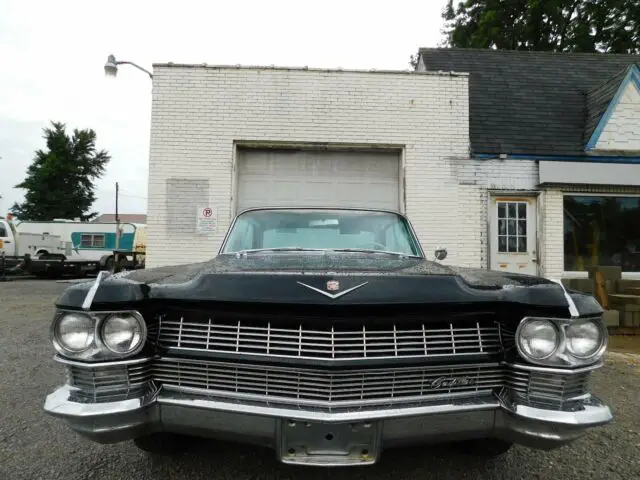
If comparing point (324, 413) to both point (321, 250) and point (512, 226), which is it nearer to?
point (321, 250)

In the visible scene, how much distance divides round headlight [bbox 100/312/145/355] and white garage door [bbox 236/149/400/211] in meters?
5.71

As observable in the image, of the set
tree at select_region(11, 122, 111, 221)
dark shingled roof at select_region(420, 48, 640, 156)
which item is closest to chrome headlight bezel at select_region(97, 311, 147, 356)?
dark shingled roof at select_region(420, 48, 640, 156)

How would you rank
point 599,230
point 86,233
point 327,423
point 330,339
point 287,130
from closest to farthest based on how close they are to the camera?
point 327,423
point 330,339
point 287,130
point 599,230
point 86,233

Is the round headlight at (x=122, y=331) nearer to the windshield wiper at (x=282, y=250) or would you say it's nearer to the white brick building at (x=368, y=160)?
the windshield wiper at (x=282, y=250)

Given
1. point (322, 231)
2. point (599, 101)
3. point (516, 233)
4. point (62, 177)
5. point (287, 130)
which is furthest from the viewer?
point (62, 177)

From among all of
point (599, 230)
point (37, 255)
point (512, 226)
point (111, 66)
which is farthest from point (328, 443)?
point (37, 255)

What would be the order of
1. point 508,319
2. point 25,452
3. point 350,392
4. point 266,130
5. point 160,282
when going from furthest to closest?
point 266,130 < point 25,452 < point 160,282 < point 508,319 < point 350,392

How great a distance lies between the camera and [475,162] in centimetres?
738

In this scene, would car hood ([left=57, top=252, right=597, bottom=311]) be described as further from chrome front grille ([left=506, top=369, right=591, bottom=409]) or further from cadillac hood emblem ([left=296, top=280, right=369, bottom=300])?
chrome front grille ([left=506, top=369, right=591, bottom=409])

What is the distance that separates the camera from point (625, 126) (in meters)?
7.57

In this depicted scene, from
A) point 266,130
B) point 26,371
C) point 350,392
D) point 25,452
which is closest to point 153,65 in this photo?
point 266,130

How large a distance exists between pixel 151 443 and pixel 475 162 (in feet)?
22.2

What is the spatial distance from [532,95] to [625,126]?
5.72 feet

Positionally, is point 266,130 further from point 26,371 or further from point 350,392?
point 350,392
